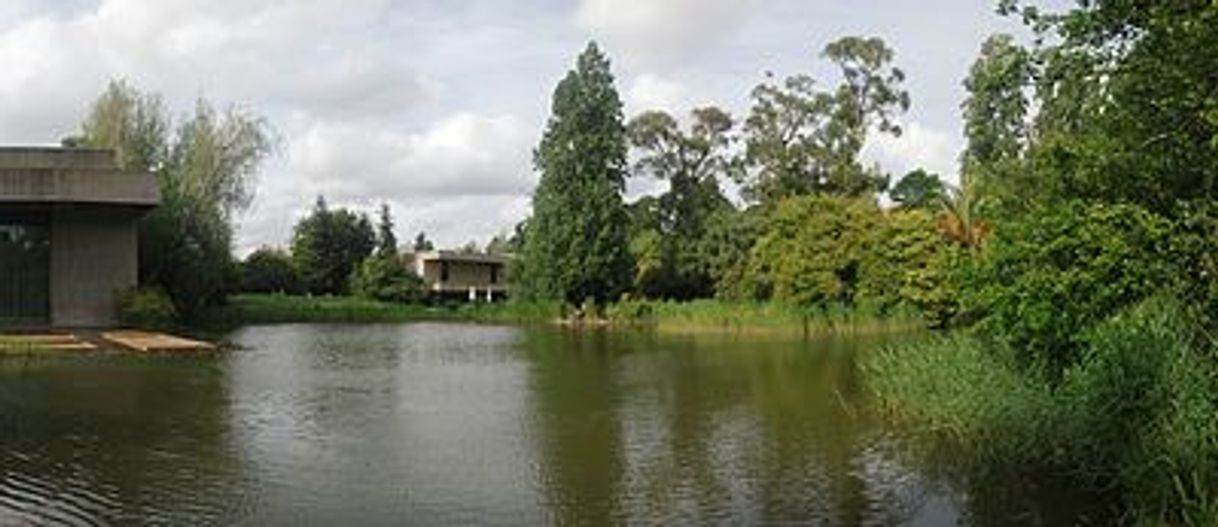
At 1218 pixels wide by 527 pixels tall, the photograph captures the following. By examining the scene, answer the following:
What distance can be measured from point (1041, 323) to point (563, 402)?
32.7ft

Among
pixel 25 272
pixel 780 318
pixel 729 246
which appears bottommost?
pixel 780 318

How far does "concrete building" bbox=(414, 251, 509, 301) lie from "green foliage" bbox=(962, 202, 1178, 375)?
58.3m

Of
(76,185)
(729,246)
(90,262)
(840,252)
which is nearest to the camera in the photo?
(76,185)

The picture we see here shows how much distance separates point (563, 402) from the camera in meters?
18.9

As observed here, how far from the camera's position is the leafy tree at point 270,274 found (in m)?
62.1

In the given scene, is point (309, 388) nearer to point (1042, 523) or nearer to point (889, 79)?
point (1042, 523)

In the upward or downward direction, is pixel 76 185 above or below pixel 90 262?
above

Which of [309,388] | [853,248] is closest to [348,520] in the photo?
[309,388]

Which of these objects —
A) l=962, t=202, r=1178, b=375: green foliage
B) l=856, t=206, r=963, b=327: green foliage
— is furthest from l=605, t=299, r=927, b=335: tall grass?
l=962, t=202, r=1178, b=375: green foliage

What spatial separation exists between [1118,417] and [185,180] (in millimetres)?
39914

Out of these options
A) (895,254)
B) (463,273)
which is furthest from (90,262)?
(463,273)

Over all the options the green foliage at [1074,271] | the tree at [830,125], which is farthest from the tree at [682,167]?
the green foliage at [1074,271]

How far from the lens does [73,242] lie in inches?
1394

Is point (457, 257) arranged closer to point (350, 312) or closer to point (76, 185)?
point (350, 312)
